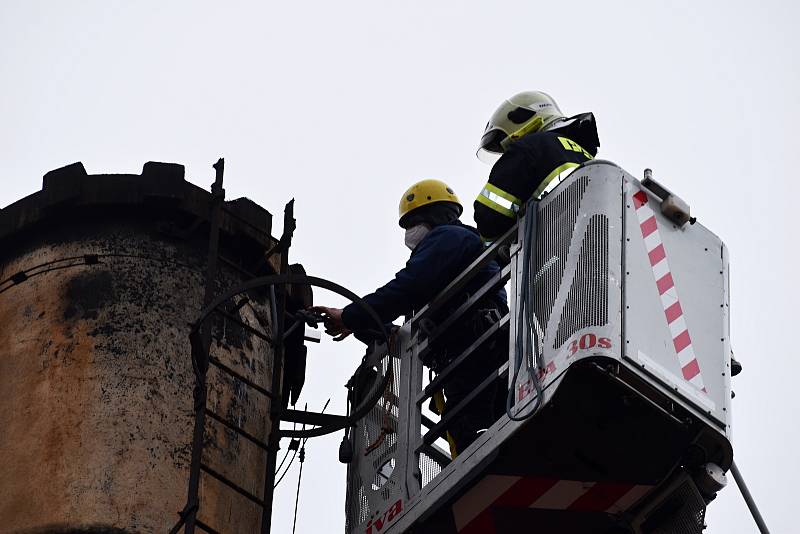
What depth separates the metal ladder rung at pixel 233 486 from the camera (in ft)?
30.0

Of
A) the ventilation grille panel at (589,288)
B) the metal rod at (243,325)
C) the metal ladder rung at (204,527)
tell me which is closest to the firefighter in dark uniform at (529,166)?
the ventilation grille panel at (589,288)

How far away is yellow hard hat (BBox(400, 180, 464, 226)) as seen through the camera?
36.5ft

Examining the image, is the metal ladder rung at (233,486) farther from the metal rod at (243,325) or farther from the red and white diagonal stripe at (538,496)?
the red and white diagonal stripe at (538,496)

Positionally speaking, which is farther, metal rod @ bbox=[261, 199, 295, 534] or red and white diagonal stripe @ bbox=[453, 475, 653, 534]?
metal rod @ bbox=[261, 199, 295, 534]

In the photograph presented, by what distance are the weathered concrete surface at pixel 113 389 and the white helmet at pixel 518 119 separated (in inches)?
75.8

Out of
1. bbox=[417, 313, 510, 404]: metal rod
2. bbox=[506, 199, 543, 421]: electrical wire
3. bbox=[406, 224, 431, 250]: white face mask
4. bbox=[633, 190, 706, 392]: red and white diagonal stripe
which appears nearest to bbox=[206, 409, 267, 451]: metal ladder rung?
bbox=[417, 313, 510, 404]: metal rod

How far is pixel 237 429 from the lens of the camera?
9594 mm

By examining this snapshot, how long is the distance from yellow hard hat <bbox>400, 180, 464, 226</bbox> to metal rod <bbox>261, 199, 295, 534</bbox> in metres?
0.90

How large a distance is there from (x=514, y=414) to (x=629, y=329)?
77 cm

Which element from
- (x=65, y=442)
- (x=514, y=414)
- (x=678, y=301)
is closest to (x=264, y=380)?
(x=65, y=442)

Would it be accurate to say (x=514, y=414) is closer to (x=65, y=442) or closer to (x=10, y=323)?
(x=65, y=442)

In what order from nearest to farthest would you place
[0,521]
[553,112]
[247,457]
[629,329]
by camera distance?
[629,329] → [0,521] → [247,457] → [553,112]

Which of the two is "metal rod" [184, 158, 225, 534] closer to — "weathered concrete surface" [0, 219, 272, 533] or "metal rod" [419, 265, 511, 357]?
"weathered concrete surface" [0, 219, 272, 533]

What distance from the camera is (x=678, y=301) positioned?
8.71 m
